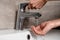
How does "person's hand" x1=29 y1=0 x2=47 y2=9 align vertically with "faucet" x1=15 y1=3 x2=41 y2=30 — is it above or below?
above

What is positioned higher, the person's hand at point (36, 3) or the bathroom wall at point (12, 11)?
the person's hand at point (36, 3)

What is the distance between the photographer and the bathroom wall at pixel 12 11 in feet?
3.31

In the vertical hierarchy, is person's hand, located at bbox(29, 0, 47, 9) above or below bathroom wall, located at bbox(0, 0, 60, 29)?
above

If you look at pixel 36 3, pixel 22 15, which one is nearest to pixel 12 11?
pixel 22 15

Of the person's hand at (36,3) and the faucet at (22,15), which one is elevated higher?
the person's hand at (36,3)

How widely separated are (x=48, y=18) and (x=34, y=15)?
0.18 metres

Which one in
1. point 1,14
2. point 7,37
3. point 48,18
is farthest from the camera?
point 48,18

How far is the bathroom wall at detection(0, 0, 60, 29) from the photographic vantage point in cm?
101

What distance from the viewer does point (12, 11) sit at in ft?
3.45

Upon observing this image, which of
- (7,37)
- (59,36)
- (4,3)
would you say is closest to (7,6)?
(4,3)

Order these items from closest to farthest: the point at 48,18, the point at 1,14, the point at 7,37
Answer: the point at 7,37
the point at 1,14
the point at 48,18

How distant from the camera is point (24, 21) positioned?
Result: 1.08 metres

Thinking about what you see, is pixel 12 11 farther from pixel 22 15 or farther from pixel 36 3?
pixel 36 3

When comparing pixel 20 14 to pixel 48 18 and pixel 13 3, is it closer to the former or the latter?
pixel 13 3
